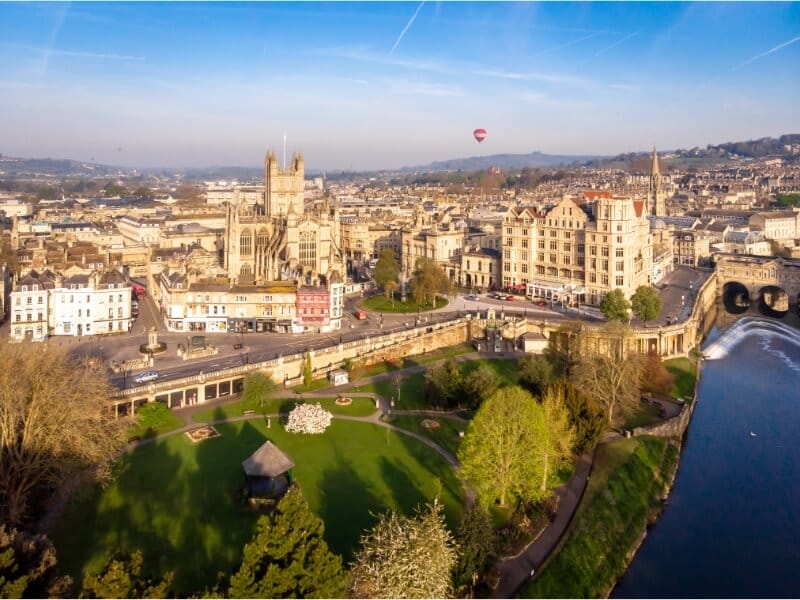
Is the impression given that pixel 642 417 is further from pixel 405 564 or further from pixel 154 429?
pixel 154 429

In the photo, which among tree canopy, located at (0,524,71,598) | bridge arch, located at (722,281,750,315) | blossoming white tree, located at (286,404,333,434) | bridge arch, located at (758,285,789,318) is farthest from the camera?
bridge arch, located at (722,281,750,315)

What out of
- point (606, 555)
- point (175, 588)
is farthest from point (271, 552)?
point (606, 555)

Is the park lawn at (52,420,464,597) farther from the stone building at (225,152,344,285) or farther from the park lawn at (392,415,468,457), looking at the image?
the stone building at (225,152,344,285)

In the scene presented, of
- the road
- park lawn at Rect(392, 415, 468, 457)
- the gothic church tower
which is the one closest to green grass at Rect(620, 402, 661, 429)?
park lawn at Rect(392, 415, 468, 457)

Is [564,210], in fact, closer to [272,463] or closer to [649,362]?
[649,362]

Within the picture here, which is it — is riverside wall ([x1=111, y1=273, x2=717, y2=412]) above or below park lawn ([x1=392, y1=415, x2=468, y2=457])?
above

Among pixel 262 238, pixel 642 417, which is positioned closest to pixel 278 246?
pixel 262 238
